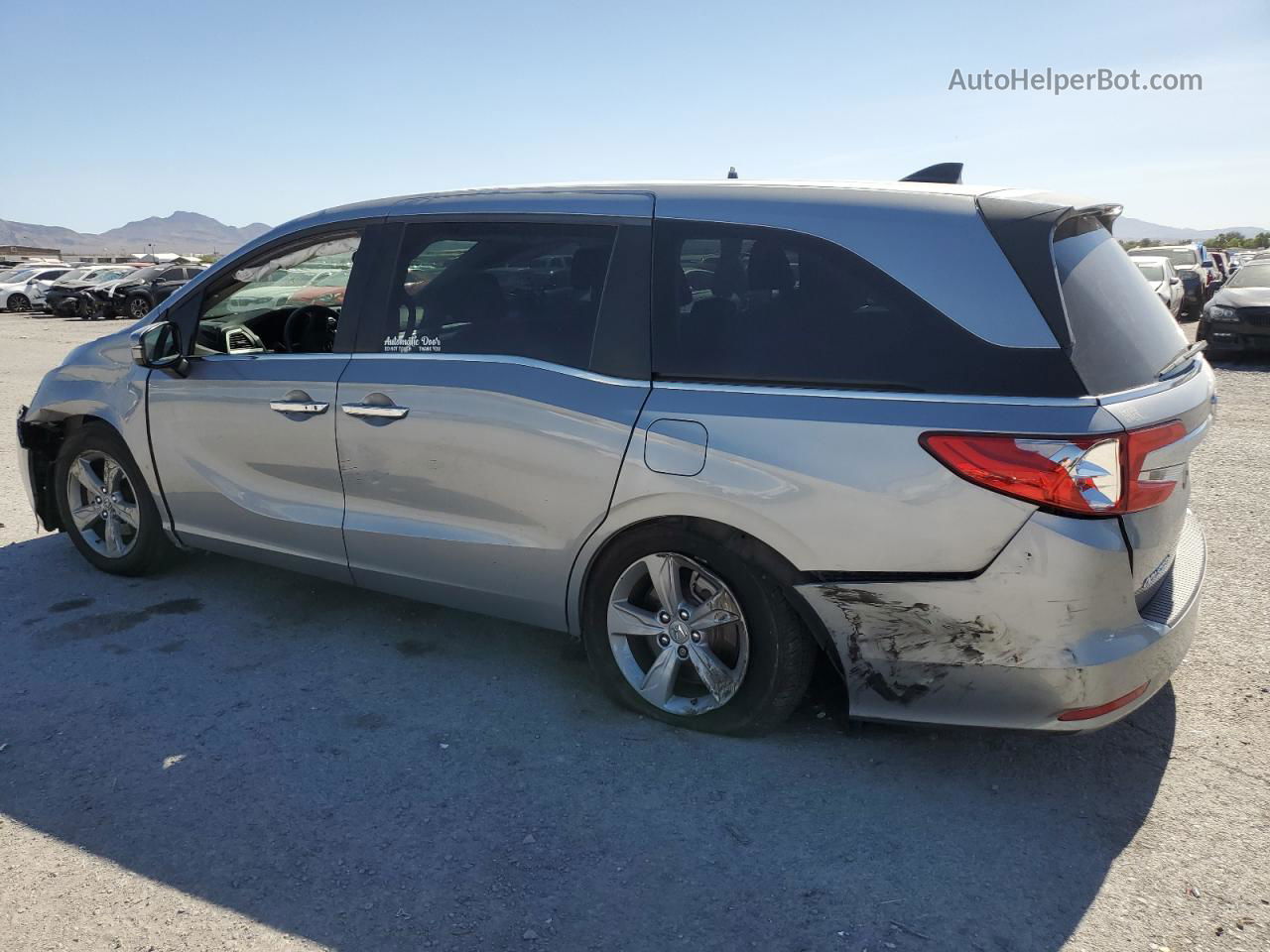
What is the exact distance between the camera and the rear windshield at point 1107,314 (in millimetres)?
2967

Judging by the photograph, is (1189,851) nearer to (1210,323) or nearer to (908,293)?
(908,293)

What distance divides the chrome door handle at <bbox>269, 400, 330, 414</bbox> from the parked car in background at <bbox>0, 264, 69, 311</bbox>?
34.2 meters

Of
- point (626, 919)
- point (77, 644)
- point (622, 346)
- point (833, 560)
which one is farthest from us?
point (77, 644)

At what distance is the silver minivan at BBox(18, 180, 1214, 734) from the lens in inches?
115

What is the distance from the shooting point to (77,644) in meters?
4.40

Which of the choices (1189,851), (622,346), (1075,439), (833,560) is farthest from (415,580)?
(1189,851)

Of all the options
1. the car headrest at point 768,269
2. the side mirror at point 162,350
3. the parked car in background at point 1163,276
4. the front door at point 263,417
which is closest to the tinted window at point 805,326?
the car headrest at point 768,269

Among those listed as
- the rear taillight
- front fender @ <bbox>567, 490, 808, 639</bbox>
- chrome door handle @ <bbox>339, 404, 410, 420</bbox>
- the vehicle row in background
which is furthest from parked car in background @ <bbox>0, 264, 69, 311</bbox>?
the rear taillight

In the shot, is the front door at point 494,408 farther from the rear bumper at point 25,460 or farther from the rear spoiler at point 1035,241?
the rear bumper at point 25,460

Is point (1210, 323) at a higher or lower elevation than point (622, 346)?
lower

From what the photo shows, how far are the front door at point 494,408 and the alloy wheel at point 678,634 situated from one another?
0.88 feet

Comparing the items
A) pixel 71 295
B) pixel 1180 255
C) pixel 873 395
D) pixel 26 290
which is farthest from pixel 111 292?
pixel 873 395

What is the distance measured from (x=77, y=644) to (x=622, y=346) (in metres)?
2.75

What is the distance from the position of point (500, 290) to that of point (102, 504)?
104 inches
